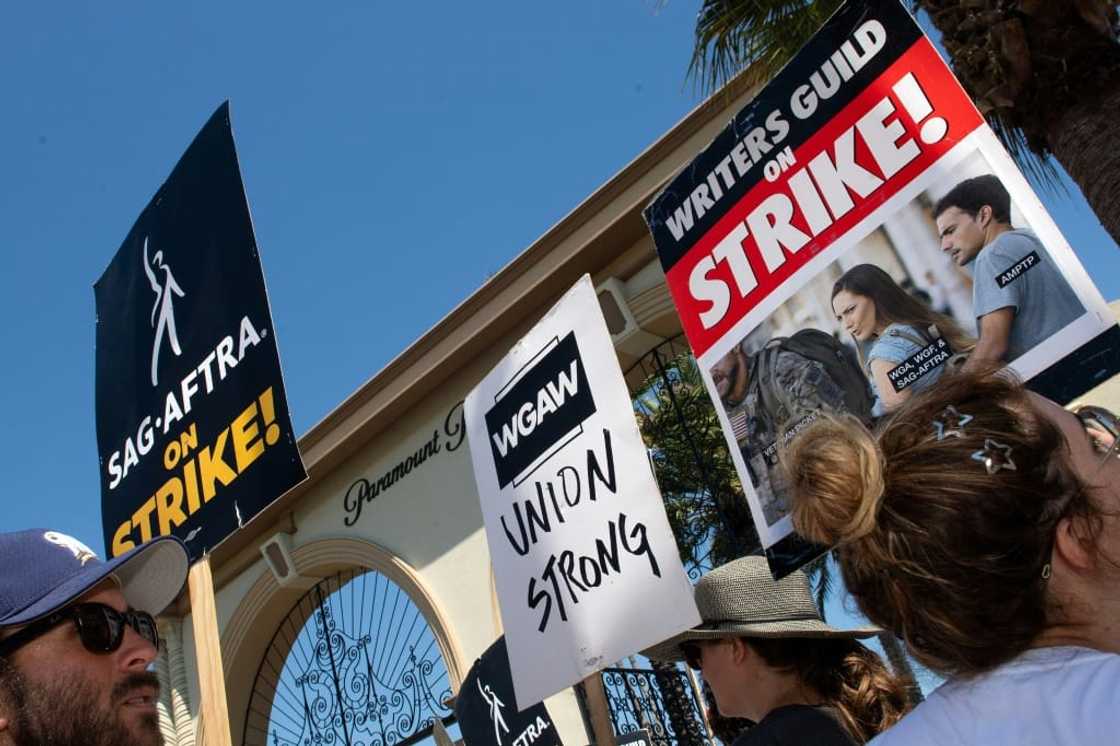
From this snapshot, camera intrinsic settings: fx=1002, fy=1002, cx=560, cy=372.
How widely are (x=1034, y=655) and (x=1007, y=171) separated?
144 centimetres

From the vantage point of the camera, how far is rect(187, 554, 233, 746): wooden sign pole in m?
2.78

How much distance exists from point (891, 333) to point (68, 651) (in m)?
1.95

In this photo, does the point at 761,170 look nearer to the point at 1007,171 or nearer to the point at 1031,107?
the point at 1007,171

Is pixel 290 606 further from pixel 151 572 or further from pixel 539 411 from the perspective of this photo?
pixel 151 572

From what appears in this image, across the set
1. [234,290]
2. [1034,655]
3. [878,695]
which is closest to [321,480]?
[234,290]

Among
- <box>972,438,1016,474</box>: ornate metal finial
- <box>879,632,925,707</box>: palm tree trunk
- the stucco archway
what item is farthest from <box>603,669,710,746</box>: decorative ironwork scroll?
<box>972,438,1016,474</box>: ornate metal finial

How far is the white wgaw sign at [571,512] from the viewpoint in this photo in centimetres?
276

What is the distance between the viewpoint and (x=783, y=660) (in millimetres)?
2455

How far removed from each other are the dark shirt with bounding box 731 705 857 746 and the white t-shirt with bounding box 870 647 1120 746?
2.70ft

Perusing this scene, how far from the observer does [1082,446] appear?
1.25 metres

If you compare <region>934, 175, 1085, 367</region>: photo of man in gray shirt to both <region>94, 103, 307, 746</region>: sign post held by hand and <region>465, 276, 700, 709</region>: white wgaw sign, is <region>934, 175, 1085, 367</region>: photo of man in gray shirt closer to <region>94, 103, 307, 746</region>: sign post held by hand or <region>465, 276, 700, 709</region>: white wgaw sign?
<region>465, 276, 700, 709</region>: white wgaw sign

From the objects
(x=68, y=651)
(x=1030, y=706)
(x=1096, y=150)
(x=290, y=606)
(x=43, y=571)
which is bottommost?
(x=1030, y=706)

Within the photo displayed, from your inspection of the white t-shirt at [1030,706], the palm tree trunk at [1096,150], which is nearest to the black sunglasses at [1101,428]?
the white t-shirt at [1030,706]

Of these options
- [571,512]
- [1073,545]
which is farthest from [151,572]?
[1073,545]
